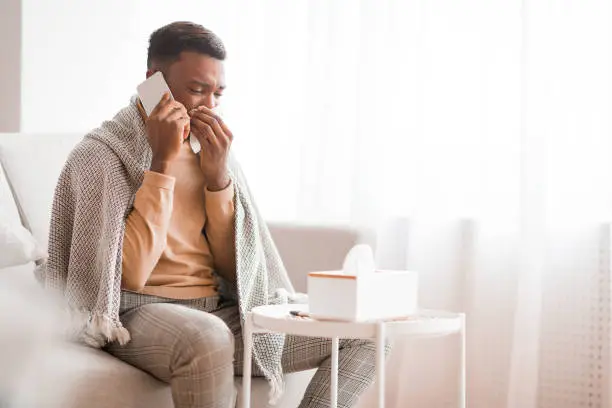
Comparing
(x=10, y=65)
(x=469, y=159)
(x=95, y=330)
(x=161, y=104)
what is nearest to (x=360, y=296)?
(x=95, y=330)

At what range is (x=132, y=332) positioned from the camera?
1.43 m

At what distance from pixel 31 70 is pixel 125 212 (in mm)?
927

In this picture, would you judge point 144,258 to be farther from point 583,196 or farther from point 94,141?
point 583,196

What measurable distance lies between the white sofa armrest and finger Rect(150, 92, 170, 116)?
590 millimetres

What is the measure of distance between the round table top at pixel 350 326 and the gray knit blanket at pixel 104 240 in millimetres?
232

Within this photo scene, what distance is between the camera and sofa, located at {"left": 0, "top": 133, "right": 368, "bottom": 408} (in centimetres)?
129

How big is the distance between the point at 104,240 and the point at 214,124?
11.6 inches

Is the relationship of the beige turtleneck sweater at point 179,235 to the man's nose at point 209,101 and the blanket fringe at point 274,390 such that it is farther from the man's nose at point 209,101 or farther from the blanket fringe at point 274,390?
the blanket fringe at point 274,390

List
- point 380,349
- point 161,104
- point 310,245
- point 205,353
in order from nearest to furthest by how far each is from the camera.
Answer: point 380,349
point 205,353
point 161,104
point 310,245

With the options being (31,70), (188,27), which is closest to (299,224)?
(188,27)

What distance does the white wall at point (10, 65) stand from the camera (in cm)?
221

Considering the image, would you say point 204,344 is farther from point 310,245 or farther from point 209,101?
point 310,245

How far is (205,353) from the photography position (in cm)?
132

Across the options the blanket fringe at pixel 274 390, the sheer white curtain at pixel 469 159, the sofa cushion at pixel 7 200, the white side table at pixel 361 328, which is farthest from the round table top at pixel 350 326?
the sheer white curtain at pixel 469 159
